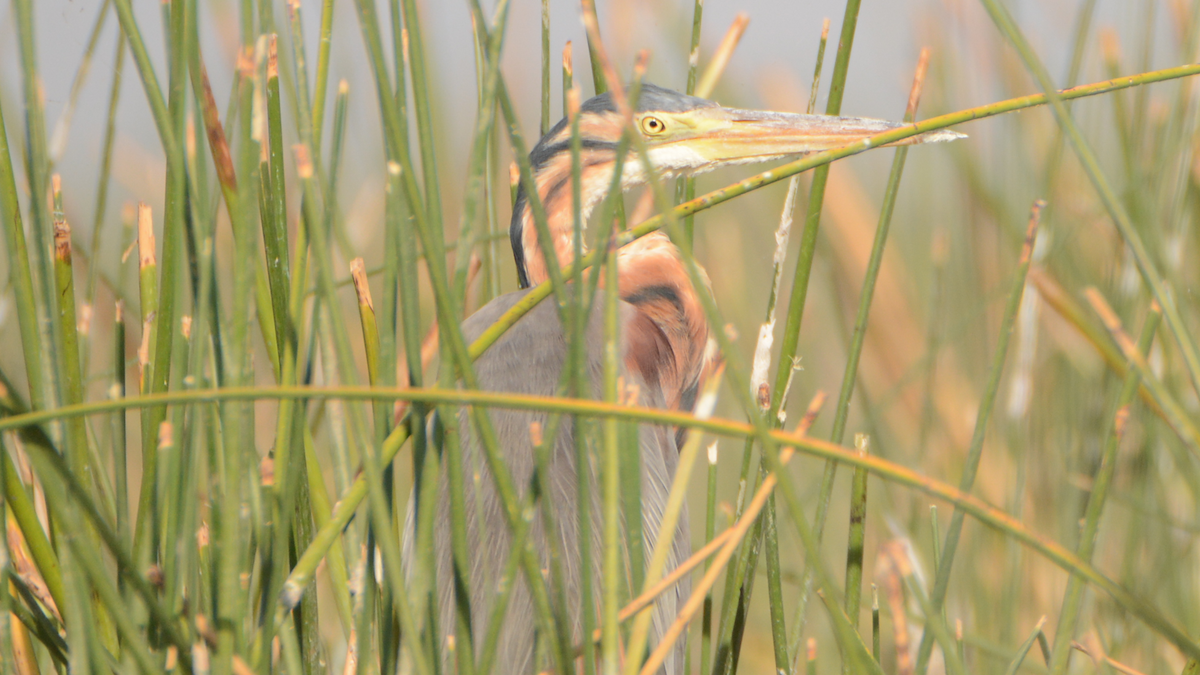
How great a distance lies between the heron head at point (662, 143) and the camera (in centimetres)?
118

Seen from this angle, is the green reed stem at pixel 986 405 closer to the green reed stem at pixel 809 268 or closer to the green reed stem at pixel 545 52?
the green reed stem at pixel 809 268

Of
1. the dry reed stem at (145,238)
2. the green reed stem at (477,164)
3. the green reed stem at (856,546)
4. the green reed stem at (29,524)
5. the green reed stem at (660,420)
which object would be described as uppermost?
the green reed stem at (477,164)

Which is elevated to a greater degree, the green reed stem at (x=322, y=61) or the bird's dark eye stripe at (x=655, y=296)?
the green reed stem at (x=322, y=61)

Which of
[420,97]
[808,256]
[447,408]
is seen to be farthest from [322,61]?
[808,256]

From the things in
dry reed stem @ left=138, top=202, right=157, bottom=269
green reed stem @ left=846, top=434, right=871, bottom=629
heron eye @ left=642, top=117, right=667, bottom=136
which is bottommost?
green reed stem @ left=846, top=434, right=871, bottom=629

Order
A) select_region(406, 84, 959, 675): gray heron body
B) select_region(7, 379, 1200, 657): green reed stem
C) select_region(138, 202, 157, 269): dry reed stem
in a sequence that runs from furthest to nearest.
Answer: select_region(406, 84, 959, 675): gray heron body, select_region(138, 202, 157, 269): dry reed stem, select_region(7, 379, 1200, 657): green reed stem

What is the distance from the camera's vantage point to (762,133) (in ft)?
4.05

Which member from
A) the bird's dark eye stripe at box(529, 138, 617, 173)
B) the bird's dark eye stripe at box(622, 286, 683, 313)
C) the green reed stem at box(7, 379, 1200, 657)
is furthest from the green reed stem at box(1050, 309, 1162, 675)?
the bird's dark eye stripe at box(529, 138, 617, 173)

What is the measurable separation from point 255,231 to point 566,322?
19 cm

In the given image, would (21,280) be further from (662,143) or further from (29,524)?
(662,143)

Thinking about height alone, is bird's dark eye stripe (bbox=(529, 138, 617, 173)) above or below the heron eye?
below

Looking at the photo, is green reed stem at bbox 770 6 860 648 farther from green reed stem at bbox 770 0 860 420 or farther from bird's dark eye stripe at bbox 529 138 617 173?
bird's dark eye stripe at bbox 529 138 617 173

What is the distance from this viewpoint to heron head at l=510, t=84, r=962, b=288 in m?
1.18

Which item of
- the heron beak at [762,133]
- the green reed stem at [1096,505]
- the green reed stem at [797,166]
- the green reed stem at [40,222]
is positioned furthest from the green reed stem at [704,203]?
the heron beak at [762,133]
